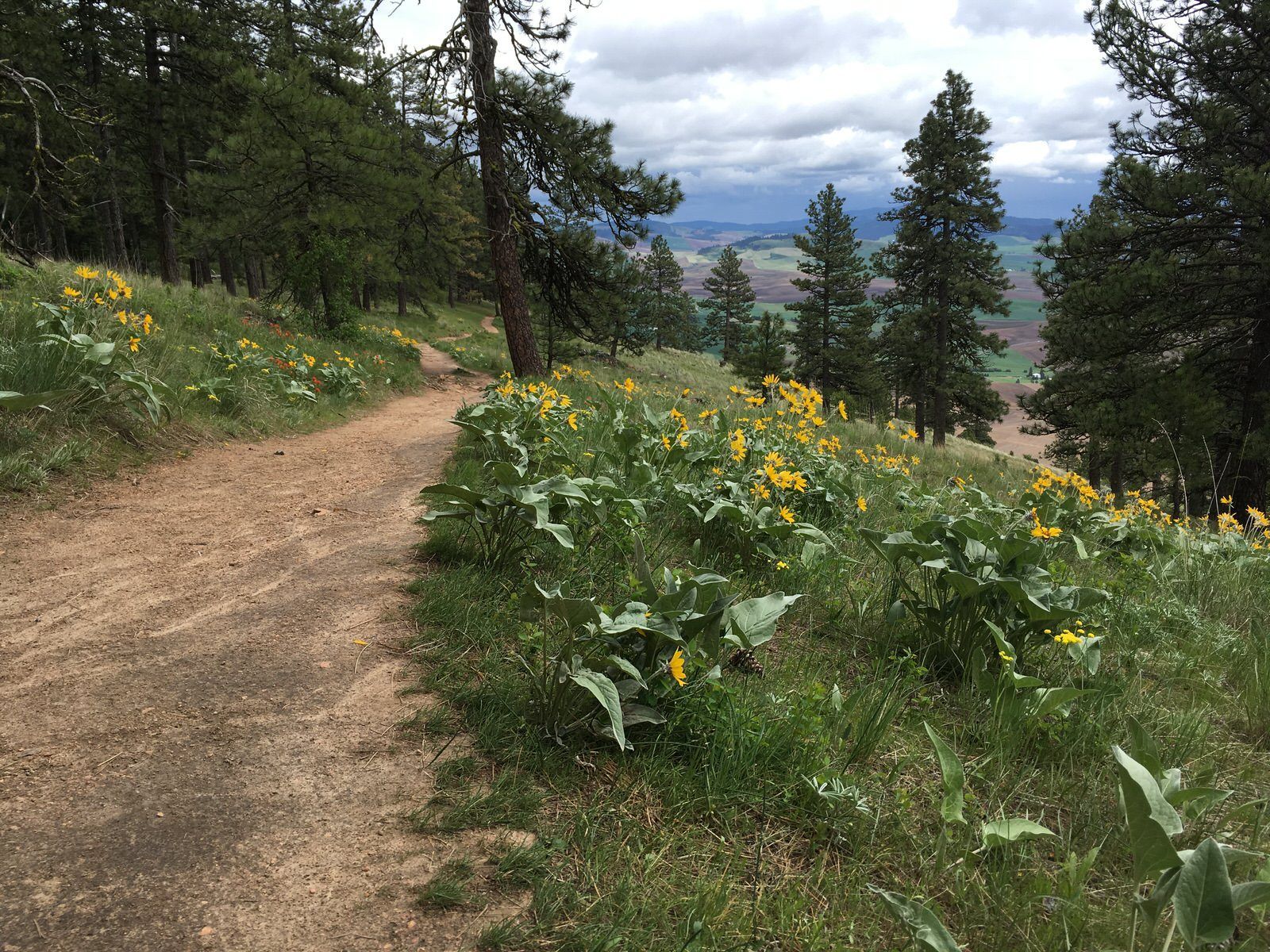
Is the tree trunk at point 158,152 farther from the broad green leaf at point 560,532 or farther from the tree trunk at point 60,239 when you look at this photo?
the broad green leaf at point 560,532

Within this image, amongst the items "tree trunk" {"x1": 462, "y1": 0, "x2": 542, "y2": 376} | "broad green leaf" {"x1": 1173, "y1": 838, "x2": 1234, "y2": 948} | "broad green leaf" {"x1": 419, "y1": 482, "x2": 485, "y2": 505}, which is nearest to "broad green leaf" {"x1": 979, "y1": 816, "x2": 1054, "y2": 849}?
"broad green leaf" {"x1": 1173, "y1": 838, "x2": 1234, "y2": 948}

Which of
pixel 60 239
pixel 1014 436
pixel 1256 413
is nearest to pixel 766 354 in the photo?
pixel 1256 413

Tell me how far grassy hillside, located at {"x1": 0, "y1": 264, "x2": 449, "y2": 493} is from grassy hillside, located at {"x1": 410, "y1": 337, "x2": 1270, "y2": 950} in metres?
2.66

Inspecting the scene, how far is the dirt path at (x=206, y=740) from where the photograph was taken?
1.58 meters

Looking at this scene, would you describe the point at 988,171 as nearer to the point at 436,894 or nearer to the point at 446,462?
the point at 446,462

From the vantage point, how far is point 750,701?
7.75 feet

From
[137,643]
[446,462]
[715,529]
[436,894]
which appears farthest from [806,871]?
[446,462]

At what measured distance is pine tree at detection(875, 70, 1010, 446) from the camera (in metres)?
25.0

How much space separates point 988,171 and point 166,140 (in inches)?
1009

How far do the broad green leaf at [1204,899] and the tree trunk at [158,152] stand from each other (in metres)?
16.2

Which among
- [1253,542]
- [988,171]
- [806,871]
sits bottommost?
[1253,542]

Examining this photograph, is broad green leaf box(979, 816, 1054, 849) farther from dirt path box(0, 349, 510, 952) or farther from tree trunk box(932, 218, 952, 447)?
tree trunk box(932, 218, 952, 447)

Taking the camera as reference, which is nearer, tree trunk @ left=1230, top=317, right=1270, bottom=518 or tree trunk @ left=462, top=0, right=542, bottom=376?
tree trunk @ left=462, top=0, right=542, bottom=376

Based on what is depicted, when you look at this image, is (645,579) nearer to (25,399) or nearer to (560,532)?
(560,532)
